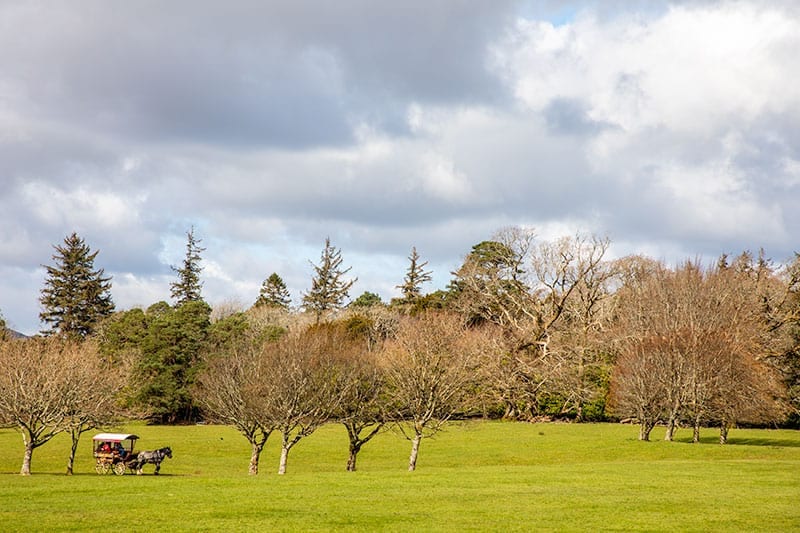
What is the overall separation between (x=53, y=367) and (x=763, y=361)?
5606cm

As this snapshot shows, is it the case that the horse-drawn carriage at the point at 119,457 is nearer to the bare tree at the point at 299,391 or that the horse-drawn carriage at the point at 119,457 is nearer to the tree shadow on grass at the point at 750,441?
the bare tree at the point at 299,391

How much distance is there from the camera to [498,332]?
250 ft

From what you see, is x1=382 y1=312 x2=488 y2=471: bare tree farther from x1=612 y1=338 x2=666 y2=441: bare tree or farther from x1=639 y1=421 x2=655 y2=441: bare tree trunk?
x1=639 y1=421 x2=655 y2=441: bare tree trunk

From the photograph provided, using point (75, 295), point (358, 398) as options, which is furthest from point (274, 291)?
point (358, 398)

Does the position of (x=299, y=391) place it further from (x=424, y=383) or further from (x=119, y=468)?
(x=119, y=468)

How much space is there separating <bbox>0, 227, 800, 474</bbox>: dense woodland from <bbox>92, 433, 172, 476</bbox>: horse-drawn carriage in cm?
178

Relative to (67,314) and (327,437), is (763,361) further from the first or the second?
(67,314)

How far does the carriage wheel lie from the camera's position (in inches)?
1698

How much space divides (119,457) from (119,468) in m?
0.61

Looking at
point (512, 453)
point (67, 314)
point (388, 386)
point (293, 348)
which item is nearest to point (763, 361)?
point (512, 453)

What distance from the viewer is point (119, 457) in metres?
43.3

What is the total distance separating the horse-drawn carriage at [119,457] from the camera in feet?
138

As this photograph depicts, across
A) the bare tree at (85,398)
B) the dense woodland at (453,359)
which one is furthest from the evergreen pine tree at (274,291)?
the bare tree at (85,398)

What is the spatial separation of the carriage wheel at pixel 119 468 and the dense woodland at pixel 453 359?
3445 mm
